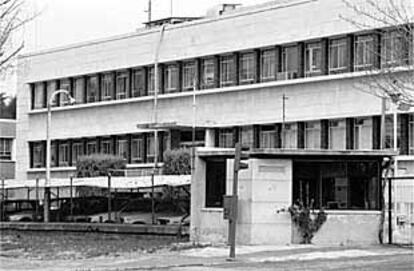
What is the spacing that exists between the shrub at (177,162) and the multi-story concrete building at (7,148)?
103 ft

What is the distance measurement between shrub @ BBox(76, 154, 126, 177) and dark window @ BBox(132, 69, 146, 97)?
4408 mm

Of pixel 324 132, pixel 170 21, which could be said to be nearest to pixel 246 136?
pixel 324 132

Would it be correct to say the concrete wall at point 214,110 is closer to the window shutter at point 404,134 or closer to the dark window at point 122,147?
the dark window at point 122,147

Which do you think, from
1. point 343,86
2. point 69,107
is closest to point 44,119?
point 69,107

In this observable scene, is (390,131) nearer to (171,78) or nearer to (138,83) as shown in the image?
(171,78)

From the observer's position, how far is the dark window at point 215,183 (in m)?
39.6

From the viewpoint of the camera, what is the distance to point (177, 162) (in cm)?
5950

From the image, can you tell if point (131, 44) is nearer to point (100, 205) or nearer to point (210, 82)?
point (210, 82)

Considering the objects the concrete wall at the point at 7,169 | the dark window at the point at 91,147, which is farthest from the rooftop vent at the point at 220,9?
the concrete wall at the point at 7,169

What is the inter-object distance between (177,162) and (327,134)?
26.0ft

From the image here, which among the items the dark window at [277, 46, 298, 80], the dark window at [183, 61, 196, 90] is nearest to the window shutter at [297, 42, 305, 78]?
the dark window at [277, 46, 298, 80]

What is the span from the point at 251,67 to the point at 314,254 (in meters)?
27.8

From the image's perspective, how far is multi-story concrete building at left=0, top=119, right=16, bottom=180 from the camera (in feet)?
296

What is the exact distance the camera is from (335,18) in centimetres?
5562
